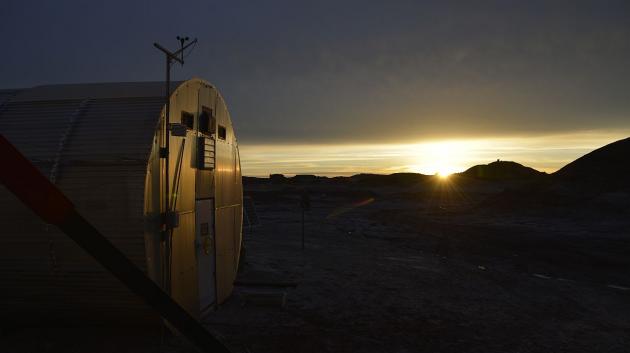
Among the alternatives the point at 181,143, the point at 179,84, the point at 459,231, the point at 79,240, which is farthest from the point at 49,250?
the point at 459,231

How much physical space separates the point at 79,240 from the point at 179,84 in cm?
789

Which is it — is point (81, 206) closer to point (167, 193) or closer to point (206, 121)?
point (167, 193)

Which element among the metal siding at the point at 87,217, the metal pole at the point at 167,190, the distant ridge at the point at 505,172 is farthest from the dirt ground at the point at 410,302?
the distant ridge at the point at 505,172

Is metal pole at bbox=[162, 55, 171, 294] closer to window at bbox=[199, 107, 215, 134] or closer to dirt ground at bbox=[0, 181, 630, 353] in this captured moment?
dirt ground at bbox=[0, 181, 630, 353]

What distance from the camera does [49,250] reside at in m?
8.84

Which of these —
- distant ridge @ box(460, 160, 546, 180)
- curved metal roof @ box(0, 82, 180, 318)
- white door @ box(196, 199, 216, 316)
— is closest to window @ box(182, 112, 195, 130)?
curved metal roof @ box(0, 82, 180, 318)

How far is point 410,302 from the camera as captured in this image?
46.6ft

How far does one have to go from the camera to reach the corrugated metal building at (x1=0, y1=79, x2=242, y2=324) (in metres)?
8.76

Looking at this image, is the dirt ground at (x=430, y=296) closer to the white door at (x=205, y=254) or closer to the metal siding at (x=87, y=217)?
the white door at (x=205, y=254)

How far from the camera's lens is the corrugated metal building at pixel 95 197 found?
8758mm

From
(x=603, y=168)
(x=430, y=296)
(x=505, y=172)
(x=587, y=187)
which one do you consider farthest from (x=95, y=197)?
(x=505, y=172)

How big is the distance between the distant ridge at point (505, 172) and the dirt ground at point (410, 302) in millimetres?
127188

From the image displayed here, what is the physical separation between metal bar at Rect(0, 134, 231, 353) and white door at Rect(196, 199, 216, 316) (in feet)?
26.6

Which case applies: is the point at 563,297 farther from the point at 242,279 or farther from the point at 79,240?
the point at 79,240
